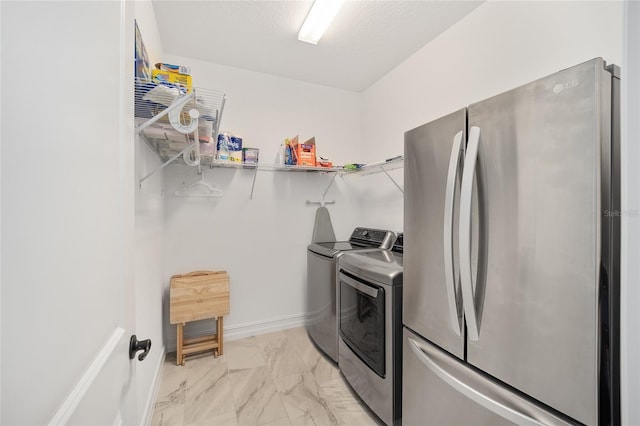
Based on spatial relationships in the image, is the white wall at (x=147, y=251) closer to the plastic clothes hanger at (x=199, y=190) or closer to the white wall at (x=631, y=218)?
the plastic clothes hanger at (x=199, y=190)

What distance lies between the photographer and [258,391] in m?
1.83

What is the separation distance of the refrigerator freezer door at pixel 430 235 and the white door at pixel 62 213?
1089 mm

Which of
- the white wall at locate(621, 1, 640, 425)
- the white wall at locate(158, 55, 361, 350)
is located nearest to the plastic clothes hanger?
the white wall at locate(158, 55, 361, 350)

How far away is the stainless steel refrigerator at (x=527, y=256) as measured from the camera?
751 millimetres

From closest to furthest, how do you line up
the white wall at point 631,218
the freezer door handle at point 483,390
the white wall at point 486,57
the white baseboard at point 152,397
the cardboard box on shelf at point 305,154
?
the white wall at point 631,218 → the freezer door handle at point 483,390 → the white wall at point 486,57 → the white baseboard at point 152,397 → the cardboard box on shelf at point 305,154

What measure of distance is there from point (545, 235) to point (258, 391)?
6.20 ft

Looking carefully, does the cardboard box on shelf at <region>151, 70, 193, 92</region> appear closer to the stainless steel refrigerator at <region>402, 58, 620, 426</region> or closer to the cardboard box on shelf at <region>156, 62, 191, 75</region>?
the cardboard box on shelf at <region>156, 62, 191, 75</region>

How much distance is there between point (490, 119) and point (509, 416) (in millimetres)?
1027

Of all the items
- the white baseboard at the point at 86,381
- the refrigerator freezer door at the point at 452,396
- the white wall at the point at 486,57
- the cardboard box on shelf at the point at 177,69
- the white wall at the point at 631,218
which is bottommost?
the refrigerator freezer door at the point at 452,396

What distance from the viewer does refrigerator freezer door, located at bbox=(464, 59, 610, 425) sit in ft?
2.47

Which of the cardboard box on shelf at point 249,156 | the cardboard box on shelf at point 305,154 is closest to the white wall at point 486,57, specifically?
the cardboard box on shelf at point 305,154

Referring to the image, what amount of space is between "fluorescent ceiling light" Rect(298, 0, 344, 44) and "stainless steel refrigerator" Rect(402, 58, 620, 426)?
3.74ft

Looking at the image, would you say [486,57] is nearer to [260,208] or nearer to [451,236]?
[451,236]

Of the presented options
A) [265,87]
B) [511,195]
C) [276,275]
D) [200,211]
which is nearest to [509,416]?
[511,195]
